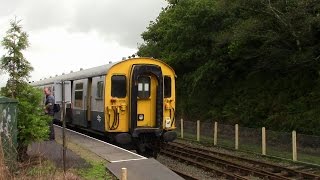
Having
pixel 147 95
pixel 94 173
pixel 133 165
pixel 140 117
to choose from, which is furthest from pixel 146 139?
pixel 94 173

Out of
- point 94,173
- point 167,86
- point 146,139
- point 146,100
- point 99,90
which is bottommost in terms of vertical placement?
point 94,173

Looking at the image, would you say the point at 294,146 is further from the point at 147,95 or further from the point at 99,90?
the point at 99,90

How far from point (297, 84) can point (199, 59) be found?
726cm

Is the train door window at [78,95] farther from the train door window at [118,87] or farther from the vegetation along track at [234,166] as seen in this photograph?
the train door window at [118,87]

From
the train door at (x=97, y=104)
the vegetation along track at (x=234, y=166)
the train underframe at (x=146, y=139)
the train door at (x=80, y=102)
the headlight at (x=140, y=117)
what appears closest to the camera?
the vegetation along track at (x=234, y=166)

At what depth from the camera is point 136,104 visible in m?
15.6

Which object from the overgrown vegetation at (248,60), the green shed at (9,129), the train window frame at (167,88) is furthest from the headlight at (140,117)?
the overgrown vegetation at (248,60)

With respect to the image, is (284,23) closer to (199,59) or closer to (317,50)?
(317,50)

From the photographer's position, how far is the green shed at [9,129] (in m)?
9.51

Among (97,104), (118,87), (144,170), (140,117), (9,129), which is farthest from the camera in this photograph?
(97,104)

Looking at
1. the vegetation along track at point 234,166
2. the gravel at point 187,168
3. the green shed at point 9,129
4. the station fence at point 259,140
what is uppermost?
the green shed at point 9,129

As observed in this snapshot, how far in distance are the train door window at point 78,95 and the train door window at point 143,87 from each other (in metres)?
4.08

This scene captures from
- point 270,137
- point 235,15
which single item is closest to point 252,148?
point 270,137

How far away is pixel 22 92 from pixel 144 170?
3135mm
